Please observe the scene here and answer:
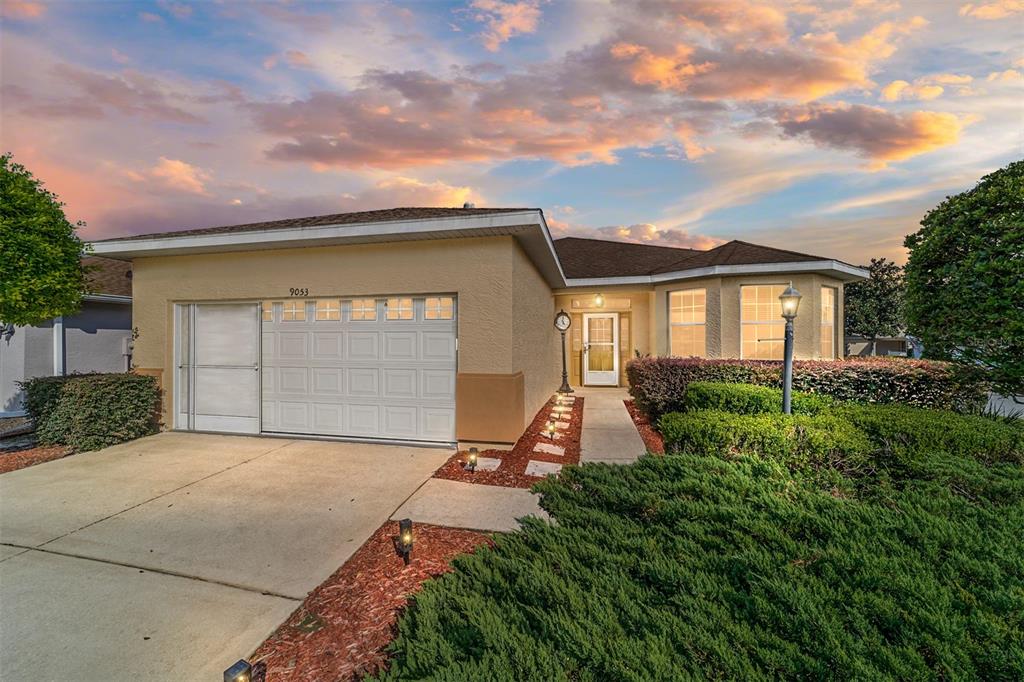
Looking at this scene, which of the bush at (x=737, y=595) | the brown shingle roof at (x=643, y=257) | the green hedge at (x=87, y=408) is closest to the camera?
the bush at (x=737, y=595)

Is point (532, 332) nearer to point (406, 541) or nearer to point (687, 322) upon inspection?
point (687, 322)

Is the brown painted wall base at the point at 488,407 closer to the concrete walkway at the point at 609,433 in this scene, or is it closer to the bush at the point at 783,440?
the concrete walkway at the point at 609,433

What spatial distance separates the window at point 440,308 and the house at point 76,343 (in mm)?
6728

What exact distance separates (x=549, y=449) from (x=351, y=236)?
14.0ft

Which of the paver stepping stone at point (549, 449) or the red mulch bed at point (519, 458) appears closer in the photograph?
the red mulch bed at point (519, 458)

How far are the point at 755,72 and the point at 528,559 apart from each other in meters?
8.14

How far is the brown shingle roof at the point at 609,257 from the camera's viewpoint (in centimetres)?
1171

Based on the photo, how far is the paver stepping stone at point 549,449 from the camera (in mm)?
5797

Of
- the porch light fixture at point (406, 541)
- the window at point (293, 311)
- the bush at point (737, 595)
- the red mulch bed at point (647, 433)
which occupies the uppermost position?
the window at point (293, 311)

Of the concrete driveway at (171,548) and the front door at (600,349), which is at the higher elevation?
the front door at (600,349)

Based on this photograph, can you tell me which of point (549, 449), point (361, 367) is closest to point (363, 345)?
point (361, 367)

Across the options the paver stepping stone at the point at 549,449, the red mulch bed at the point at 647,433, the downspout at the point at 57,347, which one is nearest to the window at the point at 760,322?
the red mulch bed at the point at 647,433

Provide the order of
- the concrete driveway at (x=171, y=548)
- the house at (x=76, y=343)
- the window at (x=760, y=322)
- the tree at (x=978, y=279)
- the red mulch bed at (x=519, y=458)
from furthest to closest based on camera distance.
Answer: the window at (x=760, y=322)
the house at (x=76, y=343)
the red mulch bed at (x=519, y=458)
the tree at (x=978, y=279)
the concrete driveway at (x=171, y=548)

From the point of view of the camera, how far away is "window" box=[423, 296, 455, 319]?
19.5 feet
